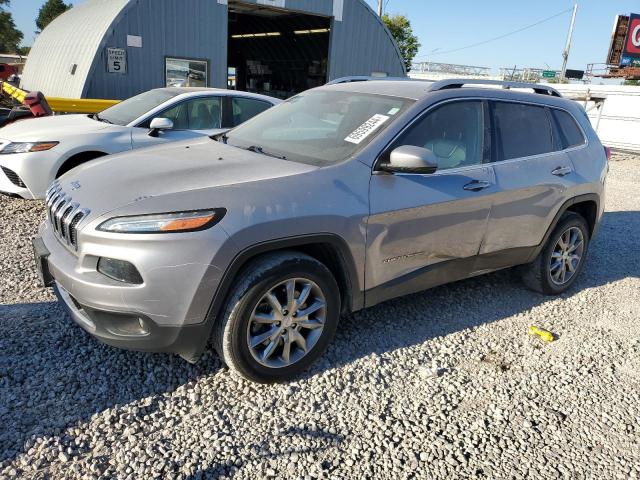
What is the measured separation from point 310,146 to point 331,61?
1544 cm

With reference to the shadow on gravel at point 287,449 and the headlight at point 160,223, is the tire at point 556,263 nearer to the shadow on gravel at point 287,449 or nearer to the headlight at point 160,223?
the shadow on gravel at point 287,449

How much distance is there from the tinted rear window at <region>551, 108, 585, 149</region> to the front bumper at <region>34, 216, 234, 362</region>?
131 inches

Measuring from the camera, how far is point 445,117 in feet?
12.1

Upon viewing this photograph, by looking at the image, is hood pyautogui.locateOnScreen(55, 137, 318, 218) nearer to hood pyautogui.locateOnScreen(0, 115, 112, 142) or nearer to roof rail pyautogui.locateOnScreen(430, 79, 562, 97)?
roof rail pyautogui.locateOnScreen(430, 79, 562, 97)

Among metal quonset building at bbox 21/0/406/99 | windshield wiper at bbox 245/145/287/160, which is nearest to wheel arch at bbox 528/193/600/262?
windshield wiper at bbox 245/145/287/160

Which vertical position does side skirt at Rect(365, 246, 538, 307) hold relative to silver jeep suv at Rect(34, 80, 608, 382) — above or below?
below

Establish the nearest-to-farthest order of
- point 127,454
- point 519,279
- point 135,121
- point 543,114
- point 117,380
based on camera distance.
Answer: point 127,454, point 117,380, point 543,114, point 519,279, point 135,121

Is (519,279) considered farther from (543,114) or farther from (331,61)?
(331,61)

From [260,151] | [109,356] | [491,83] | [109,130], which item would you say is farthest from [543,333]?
[109,130]

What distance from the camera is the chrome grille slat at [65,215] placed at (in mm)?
2812

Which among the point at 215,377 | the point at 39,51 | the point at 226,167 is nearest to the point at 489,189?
the point at 226,167

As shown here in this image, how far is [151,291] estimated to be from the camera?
8.52 ft

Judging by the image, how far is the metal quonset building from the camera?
44.1 feet

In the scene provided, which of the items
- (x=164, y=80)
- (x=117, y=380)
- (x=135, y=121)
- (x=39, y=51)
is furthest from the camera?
(x=39, y=51)
